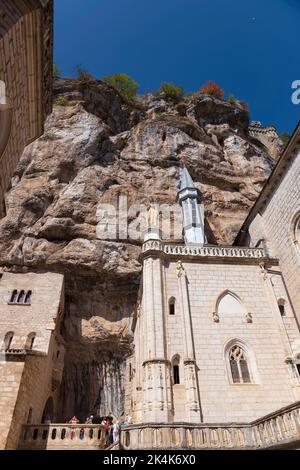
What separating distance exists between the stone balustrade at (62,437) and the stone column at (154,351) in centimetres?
371

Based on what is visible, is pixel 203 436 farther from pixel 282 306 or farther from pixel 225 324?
pixel 282 306

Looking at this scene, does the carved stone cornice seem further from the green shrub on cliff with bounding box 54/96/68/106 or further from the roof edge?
the green shrub on cliff with bounding box 54/96/68/106

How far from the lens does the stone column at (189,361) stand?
35.4 ft

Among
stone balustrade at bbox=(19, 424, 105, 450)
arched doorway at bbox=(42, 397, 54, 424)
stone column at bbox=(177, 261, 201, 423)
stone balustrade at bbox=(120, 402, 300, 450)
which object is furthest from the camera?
arched doorway at bbox=(42, 397, 54, 424)

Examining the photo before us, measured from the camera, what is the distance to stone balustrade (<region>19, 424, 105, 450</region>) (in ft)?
41.9

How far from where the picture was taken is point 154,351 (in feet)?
38.2

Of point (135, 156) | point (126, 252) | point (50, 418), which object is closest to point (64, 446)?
point (50, 418)

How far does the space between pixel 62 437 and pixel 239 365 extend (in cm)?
785

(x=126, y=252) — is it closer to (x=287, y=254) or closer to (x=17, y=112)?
(x=287, y=254)

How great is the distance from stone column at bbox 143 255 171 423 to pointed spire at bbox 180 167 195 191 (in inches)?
439

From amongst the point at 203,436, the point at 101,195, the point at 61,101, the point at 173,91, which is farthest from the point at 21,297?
the point at 173,91

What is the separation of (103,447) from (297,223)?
12.9 m

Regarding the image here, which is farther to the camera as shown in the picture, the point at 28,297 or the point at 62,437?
the point at 28,297

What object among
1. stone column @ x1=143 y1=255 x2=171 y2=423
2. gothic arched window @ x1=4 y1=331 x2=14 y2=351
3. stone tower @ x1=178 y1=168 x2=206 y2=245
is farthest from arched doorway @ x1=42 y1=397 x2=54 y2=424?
stone tower @ x1=178 y1=168 x2=206 y2=245
